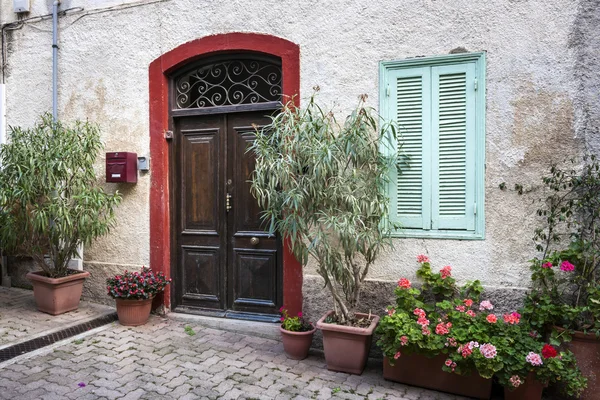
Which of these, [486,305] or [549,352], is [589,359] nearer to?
[549,352]

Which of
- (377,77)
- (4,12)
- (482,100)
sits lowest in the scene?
(482,100)

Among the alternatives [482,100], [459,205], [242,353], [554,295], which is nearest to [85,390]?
[242,353]

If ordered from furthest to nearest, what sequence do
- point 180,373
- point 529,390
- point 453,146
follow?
1. point 453,146
2. point 180,373
3. point 529,390

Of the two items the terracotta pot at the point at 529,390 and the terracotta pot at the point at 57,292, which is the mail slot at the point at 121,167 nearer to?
the terracotta pot at the point at 57,292

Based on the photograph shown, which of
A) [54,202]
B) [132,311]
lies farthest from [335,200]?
[54,202]

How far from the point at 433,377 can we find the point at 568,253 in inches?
58.4

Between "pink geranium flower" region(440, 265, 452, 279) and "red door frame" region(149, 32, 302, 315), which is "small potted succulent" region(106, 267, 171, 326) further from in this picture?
"pink geranium flower" region(440, 265, 452, 279)

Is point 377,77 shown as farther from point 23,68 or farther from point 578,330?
point 23,68

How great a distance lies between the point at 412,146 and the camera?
4227mm

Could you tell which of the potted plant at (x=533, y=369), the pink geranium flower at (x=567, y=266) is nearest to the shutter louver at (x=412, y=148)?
the pink geranium flower at (x=567, y=266)

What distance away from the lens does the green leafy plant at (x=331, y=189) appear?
379 cm

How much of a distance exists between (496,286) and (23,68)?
257 inches

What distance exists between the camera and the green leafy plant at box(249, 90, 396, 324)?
12.4 ft

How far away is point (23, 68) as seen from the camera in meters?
6.12
